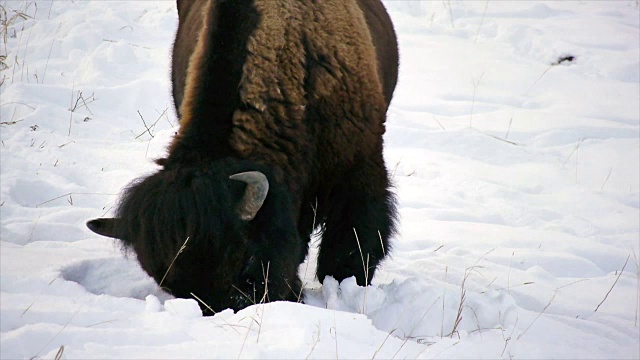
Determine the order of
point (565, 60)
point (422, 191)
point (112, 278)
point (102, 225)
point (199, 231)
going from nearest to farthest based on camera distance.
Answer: point (199, 231)
point (102, 225)
point (112, 278)
point (422, 191)
point (565, 60)

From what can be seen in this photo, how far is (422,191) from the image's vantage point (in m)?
5.42

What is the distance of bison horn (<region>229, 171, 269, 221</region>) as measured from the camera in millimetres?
2703

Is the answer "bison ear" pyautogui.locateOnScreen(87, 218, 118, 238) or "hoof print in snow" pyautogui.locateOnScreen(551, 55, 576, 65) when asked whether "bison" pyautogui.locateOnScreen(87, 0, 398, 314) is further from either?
"hoof print in snow" pyautogui.locateOnScreen(551, 55, 576, 65)

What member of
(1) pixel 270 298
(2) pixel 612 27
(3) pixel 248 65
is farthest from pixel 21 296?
(2) pixel 612 27

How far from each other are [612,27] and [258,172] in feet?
25.3

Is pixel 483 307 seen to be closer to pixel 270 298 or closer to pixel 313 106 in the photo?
pixel 270 298

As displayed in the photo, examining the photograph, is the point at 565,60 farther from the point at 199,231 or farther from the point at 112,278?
the point at 199,231

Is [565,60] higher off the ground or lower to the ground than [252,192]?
lower

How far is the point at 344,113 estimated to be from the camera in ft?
11.3

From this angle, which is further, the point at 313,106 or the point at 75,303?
the point at 313,106

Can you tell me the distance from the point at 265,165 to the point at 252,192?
0.32m

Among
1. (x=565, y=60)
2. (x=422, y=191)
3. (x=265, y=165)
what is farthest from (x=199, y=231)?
(x=565, y=60)

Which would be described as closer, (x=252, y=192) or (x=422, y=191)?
(x=252, y=192)

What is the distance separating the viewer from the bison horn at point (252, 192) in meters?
2.70
